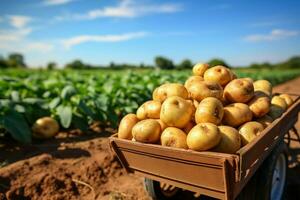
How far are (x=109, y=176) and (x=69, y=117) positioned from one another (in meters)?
1.30

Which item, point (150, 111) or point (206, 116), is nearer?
point (206, 116)

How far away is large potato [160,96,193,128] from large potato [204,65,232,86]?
0.58 meters

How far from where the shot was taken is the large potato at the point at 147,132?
85.7 inches

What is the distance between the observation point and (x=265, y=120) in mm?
→ 2543

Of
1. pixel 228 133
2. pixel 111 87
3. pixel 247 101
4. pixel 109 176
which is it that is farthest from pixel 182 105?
pixel 111 87

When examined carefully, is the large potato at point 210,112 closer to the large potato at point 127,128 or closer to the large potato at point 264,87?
the large potato at point 127,128

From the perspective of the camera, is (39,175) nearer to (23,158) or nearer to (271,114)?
(23,158)

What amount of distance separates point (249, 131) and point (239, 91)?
49 cm

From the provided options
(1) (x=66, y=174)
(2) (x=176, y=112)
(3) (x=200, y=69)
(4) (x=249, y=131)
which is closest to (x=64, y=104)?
(1) (x=66, y=174)

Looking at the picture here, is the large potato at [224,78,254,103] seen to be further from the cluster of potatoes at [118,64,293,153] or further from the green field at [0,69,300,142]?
the green field at [0,69,300,142]

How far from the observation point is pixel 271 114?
2.73 m

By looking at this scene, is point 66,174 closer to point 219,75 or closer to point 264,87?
point 219,75

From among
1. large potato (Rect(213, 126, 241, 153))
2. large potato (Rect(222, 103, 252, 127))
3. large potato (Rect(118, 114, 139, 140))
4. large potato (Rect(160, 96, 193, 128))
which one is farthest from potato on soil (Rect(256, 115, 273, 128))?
large potato (Rect(118, 114, 139, 140))

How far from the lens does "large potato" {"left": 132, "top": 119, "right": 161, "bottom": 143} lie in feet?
7.14
